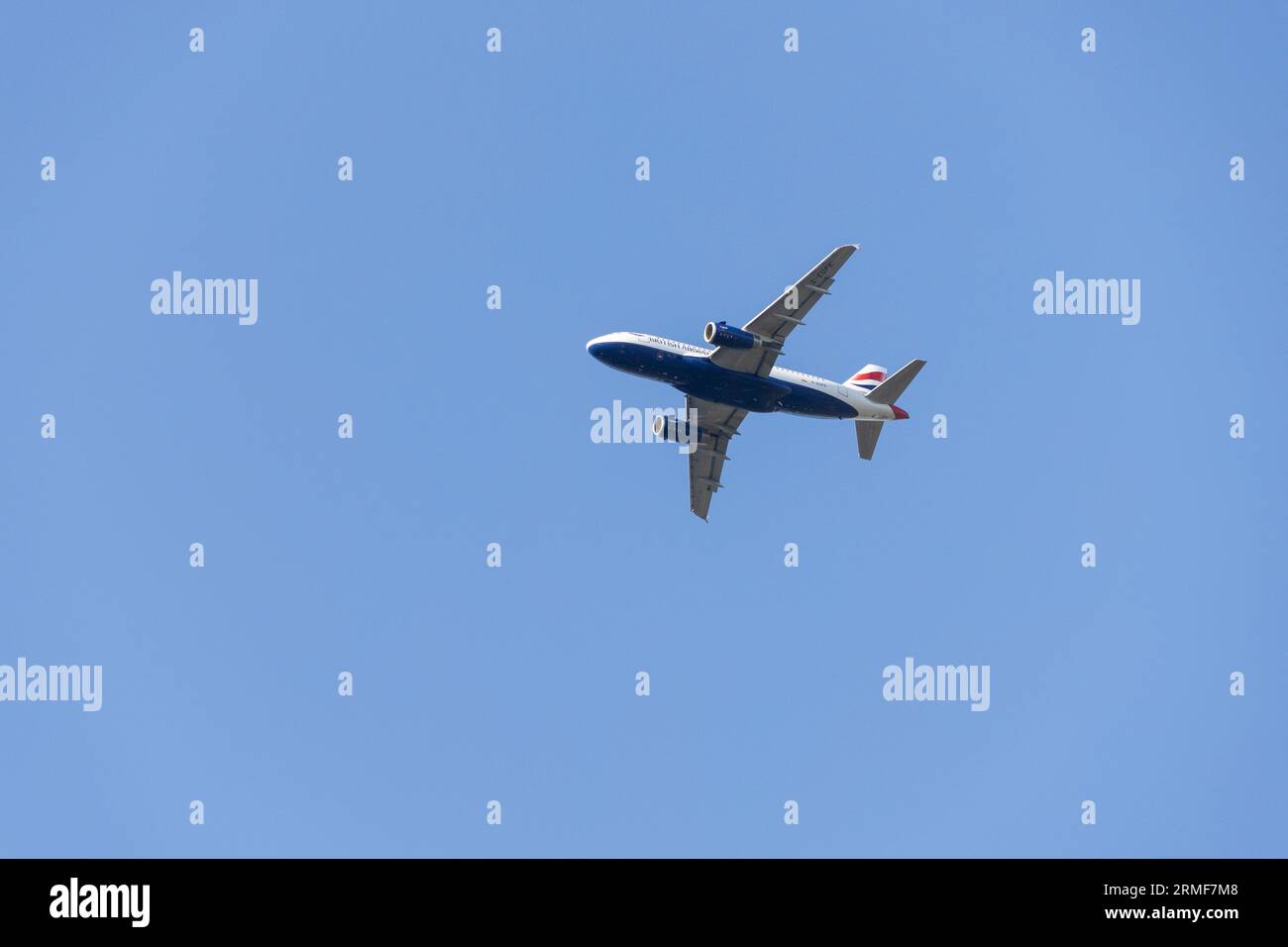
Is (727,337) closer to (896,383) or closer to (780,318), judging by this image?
(780,318)

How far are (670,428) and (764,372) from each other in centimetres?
863

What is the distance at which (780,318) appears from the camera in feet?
276

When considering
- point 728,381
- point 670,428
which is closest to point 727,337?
point 728,381

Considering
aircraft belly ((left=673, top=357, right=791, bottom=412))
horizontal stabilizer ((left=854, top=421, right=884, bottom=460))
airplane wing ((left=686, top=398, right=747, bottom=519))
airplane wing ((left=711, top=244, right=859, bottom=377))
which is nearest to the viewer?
airplane wing ((left=711, top=244, right=859, bottom=377))

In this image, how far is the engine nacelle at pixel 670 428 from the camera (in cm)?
9131

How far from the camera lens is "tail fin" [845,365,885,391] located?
9056 centimetres

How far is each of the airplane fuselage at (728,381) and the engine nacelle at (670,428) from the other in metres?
5.16

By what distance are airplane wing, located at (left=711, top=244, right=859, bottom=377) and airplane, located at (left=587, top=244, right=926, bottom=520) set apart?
0.06 metres

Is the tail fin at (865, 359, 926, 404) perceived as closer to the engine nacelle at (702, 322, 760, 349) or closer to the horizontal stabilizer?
the horizontal stabilizer

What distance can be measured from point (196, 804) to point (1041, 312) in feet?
193

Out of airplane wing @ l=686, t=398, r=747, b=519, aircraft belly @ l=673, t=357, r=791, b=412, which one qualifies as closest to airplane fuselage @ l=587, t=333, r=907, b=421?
aircraft belly @ l=673, t=357, r=791, b=412

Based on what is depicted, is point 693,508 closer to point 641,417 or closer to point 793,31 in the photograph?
point 641,417

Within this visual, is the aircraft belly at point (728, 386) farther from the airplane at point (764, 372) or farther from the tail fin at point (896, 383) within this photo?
the tail fin at point (896, 383)
